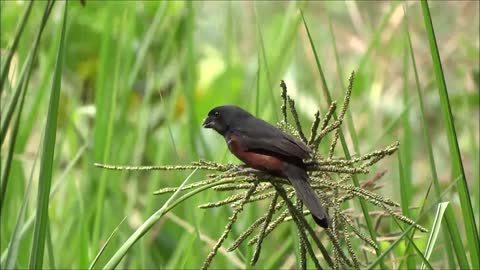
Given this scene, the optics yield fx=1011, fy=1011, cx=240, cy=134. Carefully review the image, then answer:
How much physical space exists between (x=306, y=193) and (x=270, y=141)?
0.31ft

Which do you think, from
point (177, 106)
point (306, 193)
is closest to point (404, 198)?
point (306, 193)

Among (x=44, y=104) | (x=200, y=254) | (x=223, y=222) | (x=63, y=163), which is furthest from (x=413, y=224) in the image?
(x=63, y=163)

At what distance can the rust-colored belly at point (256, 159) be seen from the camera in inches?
40.7

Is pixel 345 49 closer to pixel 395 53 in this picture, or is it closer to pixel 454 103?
pixel 395 53

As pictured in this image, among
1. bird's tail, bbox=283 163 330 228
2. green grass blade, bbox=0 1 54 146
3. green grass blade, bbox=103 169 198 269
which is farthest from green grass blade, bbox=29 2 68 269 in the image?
bird's tail, bbox=283 163 330 228

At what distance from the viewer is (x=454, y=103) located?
3.04 meters

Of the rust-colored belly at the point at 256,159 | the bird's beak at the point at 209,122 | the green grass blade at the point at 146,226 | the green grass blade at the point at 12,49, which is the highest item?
the green grass blade at the point at 12,49

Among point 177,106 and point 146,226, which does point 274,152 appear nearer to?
point 146,226

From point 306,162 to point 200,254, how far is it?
2.10 feet

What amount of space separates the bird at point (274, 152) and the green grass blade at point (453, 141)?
25 centimetres

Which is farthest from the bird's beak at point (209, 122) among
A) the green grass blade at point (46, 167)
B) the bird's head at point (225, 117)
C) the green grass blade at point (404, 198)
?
the green grass blade at point (404, 198)

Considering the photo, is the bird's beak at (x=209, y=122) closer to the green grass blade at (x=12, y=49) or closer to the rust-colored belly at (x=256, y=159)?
the rust-colored belly at (x=256, y=159)

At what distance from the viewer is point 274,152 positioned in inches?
40.7

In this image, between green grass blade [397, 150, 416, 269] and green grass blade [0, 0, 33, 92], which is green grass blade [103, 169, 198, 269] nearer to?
green grass blade [0, 0, 33, 92]
